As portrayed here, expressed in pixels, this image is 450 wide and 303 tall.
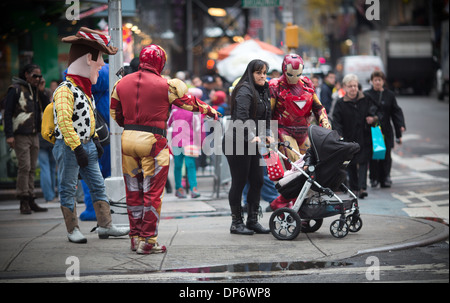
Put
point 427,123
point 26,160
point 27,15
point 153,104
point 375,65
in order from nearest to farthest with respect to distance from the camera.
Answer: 1. point 153,104
2. point 26,160
3. point 27,15
4. point 427,123
5. point 375,65

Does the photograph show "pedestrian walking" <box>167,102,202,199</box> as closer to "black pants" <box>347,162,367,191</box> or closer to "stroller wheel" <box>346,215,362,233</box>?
"black pants" <box>347,162,367,191</box>

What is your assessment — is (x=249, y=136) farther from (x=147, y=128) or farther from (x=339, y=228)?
(x=339, y=228)

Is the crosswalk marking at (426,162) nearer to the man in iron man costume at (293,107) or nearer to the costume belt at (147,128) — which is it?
the man in iron man costume at (293,107)

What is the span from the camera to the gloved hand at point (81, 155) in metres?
7.20

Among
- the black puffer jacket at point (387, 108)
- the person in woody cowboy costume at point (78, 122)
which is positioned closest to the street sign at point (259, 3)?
the black puffer jacket at point (387, 108)

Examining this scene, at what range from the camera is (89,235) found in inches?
324

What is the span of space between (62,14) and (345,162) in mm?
9001

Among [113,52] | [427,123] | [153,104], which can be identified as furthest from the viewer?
[427,123]

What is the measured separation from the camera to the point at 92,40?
24.1 feet

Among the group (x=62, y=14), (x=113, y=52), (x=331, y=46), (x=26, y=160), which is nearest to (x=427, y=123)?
(x=62, y=14)

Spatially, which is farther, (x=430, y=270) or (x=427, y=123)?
(x=427, y=123)
